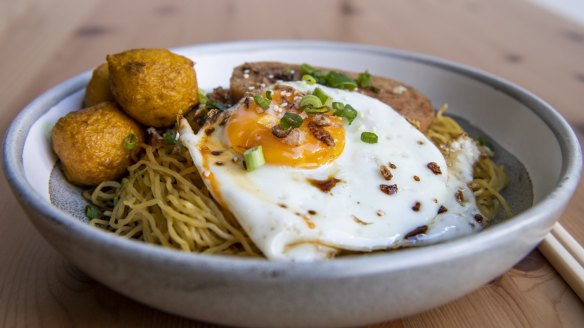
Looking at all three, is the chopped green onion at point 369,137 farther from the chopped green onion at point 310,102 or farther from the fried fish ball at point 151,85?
the fried fish ball at point 151,85

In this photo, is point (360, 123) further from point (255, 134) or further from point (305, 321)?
point (305, 321)

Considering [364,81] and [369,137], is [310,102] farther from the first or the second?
[364,81]

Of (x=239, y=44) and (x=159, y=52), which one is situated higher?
(x=159, y=52)

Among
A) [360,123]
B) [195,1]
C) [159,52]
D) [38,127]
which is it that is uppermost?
[159,52]

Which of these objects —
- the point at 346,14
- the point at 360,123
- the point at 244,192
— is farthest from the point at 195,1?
the point at 244,192

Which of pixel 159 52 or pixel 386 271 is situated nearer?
pixel 386 271

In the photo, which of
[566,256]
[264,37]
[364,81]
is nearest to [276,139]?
[364,81]

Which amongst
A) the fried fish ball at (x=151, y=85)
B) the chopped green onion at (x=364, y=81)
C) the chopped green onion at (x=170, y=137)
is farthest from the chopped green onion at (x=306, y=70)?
the chopped green onion at (x=170, y=137)
